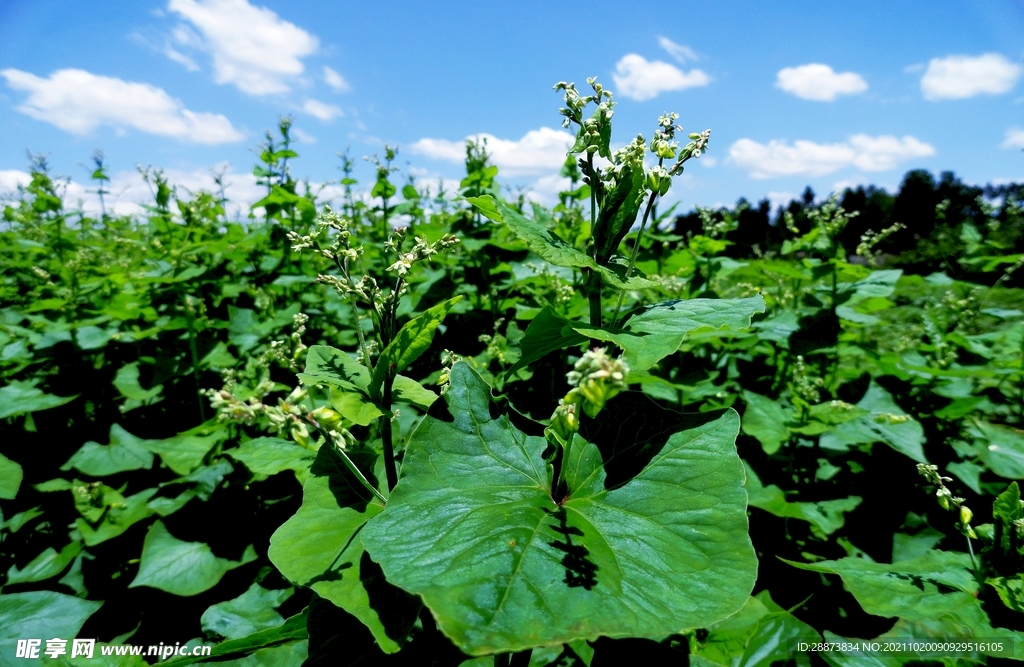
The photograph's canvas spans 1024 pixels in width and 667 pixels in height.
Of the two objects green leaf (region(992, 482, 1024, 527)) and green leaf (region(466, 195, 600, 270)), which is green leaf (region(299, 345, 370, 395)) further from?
green leaf (region(992, 482, 1024, 527))

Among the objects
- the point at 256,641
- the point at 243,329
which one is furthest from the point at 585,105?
the point at 243,329

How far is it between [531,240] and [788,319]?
295 centimetres

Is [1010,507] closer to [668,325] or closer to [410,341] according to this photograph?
[668,325]

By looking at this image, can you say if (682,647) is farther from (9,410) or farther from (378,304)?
(9,410)

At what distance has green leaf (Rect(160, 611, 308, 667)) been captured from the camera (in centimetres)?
149

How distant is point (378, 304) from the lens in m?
1.55

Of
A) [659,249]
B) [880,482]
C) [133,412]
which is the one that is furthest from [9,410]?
[880,482]

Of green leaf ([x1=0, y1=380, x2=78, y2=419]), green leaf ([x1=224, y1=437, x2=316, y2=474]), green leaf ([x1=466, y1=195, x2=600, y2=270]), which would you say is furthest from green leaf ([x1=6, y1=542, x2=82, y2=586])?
green leaf ([x1=466, y1=195, x2=600, y2=270])

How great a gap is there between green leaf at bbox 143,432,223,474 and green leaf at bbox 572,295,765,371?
2518 millimetres

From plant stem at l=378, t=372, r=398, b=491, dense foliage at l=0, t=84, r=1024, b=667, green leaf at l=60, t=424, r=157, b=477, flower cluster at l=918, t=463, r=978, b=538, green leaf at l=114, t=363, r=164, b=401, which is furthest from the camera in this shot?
green leaf at l=114, t=363, r=164, b=401

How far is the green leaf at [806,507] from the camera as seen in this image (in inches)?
104

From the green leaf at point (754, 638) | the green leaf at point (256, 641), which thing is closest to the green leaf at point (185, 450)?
the green leaf at point (256, 641)

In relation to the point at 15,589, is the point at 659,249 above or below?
above

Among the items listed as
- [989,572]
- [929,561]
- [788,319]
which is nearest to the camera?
[989,572]
